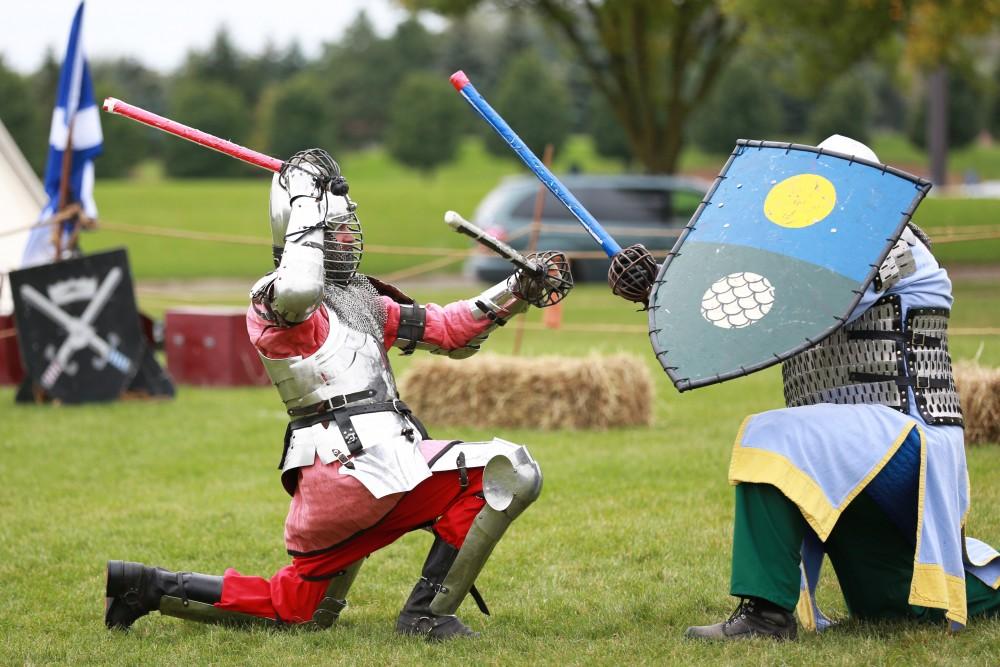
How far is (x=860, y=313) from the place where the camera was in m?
3.75

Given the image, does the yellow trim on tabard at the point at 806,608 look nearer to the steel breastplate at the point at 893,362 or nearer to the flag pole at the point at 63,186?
the steel breastplate at the point at 893,362

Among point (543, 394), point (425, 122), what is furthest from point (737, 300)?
point (425, 122)

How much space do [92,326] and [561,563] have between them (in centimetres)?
517

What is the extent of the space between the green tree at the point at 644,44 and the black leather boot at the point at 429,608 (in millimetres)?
18575

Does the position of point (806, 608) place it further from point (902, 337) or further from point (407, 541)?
point (407, 541)

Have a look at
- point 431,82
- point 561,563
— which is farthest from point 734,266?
point 431,82

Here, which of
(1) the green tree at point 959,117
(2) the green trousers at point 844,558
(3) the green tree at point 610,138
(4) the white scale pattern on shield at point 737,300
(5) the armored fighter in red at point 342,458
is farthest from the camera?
(3) the green tree at point 610,138

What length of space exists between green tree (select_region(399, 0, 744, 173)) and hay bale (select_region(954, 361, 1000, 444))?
15.5 metres

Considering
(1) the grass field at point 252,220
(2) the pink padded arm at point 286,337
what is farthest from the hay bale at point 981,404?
(1) the grass field at point 252,220

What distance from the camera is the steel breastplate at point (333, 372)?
408 cm

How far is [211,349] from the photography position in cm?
1050

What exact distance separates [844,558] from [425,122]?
40.9 meters

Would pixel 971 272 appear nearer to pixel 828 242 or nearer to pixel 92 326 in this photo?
pixel 92 326

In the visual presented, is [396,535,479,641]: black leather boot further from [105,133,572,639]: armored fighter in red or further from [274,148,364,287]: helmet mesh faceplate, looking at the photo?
[274,148,364,287]: helmet mesh faceplate
